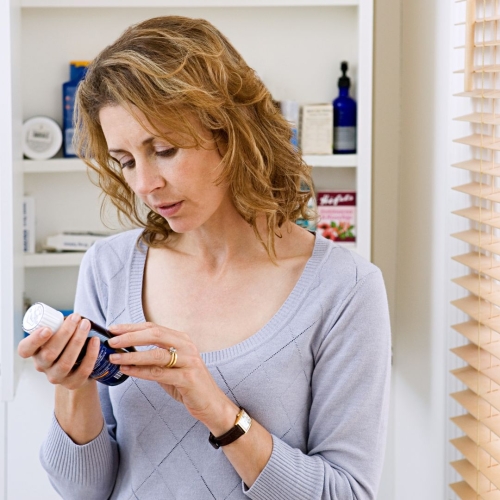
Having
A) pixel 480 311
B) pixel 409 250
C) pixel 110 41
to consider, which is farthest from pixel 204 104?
pixel 110 41

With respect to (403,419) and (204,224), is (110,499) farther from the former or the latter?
(403,419)

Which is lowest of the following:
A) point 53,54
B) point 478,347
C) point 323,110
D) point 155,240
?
point 478,347

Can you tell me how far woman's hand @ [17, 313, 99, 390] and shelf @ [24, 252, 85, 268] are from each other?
1.05m

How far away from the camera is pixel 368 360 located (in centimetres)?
113

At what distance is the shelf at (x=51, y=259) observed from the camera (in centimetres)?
201

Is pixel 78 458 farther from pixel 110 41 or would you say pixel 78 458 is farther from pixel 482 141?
pixel 110 41

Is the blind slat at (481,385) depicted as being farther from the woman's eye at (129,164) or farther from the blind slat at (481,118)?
the woman's eye at (129,164)

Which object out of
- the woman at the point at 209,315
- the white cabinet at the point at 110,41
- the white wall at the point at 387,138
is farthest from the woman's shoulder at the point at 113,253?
the white wall at the point at 387,138

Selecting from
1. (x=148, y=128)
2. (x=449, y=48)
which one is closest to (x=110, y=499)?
(x=148, y=128)

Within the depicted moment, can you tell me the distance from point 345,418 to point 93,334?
0.40m

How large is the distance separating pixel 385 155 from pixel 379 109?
0.13 metres

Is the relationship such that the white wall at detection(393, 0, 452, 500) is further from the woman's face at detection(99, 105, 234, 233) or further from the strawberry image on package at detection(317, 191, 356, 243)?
the woman's face at detection(99, 105, 234, 233)

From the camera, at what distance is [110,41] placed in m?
2.10

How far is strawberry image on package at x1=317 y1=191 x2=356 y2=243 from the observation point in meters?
2.08
